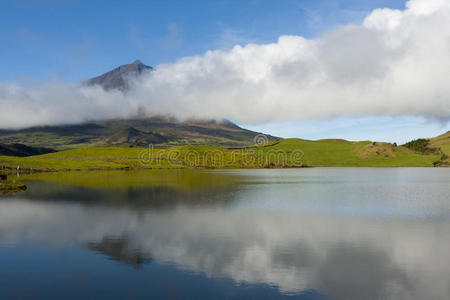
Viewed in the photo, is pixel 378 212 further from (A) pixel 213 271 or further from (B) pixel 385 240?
(A) pixel 213 271

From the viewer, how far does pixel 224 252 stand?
92.0 ft

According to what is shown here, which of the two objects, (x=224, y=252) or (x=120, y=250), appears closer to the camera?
(x=224, y=252)

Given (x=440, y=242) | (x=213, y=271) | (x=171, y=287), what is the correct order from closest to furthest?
1. (x=171, y=287)
2. (x=213, y=271)
3. (x=440, y=242)

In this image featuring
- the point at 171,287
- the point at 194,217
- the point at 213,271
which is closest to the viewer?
the point at 171,287

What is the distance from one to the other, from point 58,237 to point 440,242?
34918 mm

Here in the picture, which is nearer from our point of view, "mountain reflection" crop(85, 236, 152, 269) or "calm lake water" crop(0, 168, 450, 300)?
"calm lake water" crop(0, 168, 450, 300)

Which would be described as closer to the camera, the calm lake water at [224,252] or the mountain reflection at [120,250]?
the calm lake water at [224,252]

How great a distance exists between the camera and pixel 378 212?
47.2m

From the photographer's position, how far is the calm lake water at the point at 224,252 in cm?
2067

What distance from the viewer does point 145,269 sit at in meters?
24.0

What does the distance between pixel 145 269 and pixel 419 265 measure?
1922cm

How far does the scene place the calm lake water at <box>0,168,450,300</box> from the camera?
814 inches

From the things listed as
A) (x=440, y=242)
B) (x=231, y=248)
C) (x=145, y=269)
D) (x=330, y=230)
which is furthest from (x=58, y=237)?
(x=440, y=242)

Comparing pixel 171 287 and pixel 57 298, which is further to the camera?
pixel 171 287
